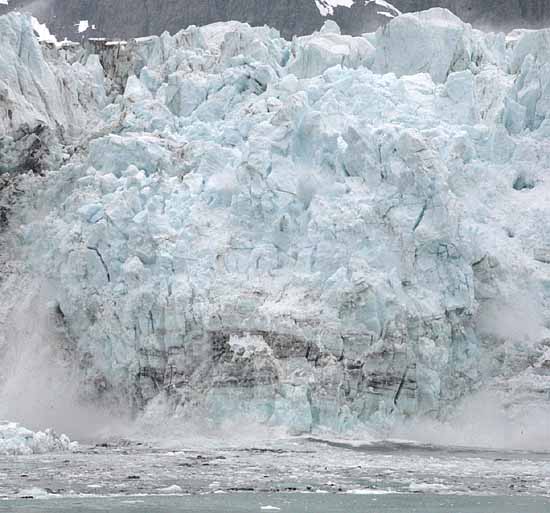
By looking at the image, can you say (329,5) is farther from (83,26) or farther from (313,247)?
(313,247)

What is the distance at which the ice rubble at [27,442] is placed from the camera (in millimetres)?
20984

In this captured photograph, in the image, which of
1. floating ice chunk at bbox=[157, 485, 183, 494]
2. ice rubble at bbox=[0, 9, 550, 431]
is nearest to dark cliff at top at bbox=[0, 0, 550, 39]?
ice rubble at bbox=[0, 9, 550, 431]

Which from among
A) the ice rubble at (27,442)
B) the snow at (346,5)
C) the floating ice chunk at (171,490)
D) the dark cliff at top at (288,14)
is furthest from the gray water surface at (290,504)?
the snow at (346,5)

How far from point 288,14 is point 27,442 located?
907 inches

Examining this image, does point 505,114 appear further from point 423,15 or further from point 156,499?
point 156,499

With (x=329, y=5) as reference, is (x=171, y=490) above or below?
below

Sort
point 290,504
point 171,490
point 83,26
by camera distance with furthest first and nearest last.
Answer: point 83,26
point 171,490
point 290,504

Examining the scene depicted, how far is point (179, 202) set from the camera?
25.2 m

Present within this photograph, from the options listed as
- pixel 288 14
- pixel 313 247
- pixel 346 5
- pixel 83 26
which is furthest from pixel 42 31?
pixel 313 247

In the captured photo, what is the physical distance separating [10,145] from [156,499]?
1458 cm

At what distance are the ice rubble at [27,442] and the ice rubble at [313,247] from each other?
2.51 m

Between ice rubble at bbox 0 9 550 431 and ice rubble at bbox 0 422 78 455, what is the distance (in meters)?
2.51

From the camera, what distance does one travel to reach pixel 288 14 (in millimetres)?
41312

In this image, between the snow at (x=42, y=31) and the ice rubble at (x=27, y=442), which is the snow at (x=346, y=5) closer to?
the snow at (x=42, y=31)
